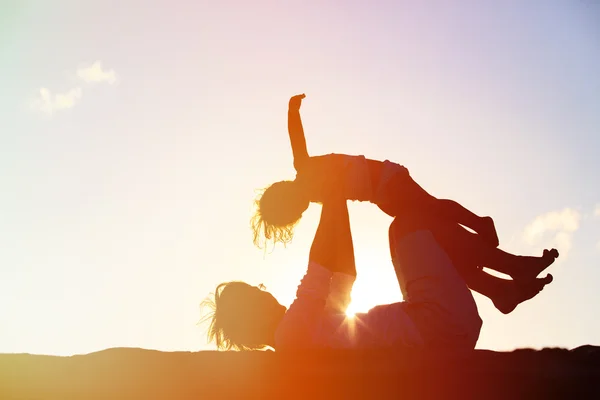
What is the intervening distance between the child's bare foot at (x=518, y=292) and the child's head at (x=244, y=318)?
1900 mm

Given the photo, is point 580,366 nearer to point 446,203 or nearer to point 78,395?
point 446,203

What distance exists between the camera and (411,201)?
18.4ft

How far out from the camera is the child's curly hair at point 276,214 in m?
5.88

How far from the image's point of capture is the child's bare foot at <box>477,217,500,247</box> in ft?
18.5

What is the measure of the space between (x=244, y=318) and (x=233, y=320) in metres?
0.11

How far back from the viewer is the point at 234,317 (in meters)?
5.27

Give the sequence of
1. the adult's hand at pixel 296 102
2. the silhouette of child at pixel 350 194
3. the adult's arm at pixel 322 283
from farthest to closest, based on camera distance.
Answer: the adult's hand at pixel 296 102, the silhouette of child at pixel 350 194, the adult's arm at pixel 322 283

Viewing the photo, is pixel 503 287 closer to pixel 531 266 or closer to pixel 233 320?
pixel 531 266

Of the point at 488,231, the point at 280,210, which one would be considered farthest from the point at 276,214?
the point at 488,231

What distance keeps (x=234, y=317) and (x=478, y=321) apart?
1.89m

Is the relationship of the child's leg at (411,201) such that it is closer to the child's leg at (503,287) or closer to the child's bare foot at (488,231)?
the child's bare foot at (488,231)

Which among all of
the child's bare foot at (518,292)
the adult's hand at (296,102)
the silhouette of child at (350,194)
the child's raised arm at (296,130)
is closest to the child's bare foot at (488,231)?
the silhouette of child at (350,194)

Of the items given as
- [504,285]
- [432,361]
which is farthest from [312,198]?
[432,361]

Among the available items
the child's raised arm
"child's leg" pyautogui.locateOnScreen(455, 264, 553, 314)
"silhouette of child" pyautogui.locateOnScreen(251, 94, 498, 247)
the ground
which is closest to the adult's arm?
the ground
